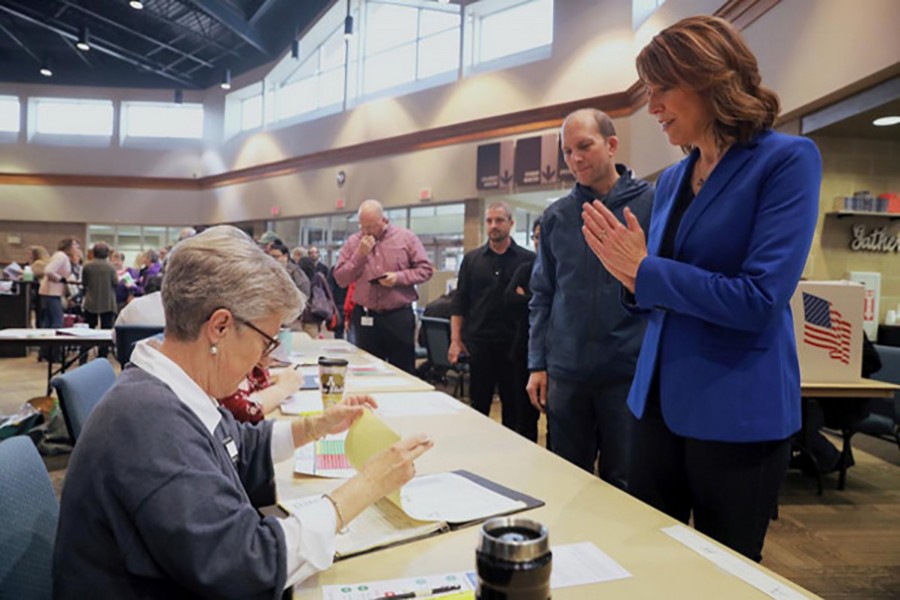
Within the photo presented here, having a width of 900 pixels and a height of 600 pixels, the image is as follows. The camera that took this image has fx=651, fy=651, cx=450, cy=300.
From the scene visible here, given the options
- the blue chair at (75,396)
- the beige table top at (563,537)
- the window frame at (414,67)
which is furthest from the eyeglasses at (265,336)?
the window frame at (414,67)

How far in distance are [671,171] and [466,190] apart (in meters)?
7.64

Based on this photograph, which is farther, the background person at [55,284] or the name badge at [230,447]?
the background person at [55,284]

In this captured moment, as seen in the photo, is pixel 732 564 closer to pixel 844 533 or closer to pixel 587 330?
pixel 587 330

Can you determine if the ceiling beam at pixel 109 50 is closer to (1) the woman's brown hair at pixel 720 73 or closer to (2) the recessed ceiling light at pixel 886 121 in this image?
(2) the recessed ceiling light at pixel 886 121

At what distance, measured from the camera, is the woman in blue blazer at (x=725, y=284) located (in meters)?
1.21

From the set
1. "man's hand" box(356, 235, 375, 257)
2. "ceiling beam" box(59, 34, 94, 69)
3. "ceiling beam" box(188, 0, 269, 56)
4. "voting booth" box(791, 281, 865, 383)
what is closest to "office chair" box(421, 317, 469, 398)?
"man's hand" box(356, 235, 375, 257)

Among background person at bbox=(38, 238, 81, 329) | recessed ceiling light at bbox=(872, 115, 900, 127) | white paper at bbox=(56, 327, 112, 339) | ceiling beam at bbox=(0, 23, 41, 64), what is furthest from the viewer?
ceiling beam at bbox=(0, 23, 41, 64)

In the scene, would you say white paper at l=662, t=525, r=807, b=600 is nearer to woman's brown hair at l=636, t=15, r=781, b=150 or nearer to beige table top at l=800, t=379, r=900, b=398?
woman's brown hair at l=636, t=15, r=781, b=150

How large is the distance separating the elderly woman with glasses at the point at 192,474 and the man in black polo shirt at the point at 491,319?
8.73 feet

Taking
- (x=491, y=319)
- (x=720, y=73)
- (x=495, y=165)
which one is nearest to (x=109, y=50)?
(x=495, y=165)

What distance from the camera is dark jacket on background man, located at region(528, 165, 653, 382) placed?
2.09m

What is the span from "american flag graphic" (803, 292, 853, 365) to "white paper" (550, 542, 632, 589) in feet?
9.91

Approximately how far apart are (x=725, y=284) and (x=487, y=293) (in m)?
Result: 2.59

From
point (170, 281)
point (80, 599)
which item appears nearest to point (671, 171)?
point (170, 281)
